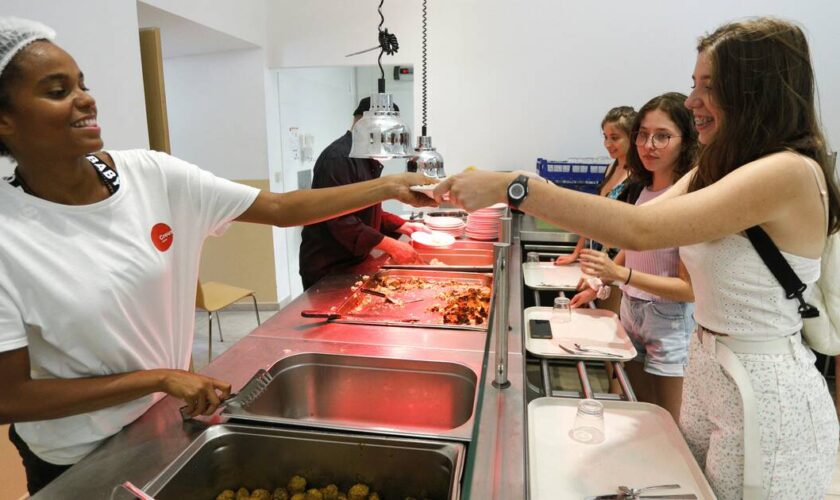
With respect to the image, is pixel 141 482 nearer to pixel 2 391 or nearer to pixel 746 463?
pixel 2 391

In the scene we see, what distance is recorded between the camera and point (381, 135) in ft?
5.59

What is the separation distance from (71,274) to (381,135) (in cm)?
98

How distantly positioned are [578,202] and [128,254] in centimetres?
99

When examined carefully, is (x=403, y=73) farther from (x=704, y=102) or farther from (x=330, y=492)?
(x=330, y=492)

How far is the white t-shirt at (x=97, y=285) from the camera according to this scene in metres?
0.99

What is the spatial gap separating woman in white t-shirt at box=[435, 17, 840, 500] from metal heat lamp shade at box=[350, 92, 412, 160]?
58 cm

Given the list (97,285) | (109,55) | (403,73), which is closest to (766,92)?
(97,285)

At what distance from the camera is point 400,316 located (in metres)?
1.95

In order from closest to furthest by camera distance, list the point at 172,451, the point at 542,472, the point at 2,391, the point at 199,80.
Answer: the point at 2,391
the point at 172,451
the point at 542,472
the point at 199,80

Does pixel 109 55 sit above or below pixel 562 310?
above

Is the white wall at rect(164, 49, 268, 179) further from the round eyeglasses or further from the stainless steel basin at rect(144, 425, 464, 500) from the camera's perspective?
the stainless steel basin at rect(144, 425, 464, 500)

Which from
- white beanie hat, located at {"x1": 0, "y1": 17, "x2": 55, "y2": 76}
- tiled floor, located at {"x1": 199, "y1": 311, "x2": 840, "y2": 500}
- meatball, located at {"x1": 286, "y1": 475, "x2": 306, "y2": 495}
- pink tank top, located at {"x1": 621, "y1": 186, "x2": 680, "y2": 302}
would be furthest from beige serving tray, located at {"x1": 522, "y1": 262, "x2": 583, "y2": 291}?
white beanie hat, located at {"x1": 0, "y1": 17, "x2": 55, "y2": 76}

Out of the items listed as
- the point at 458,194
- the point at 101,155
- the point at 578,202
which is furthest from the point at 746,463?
the point at 101,155

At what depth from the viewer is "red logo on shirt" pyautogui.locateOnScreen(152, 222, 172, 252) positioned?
3.98ft
